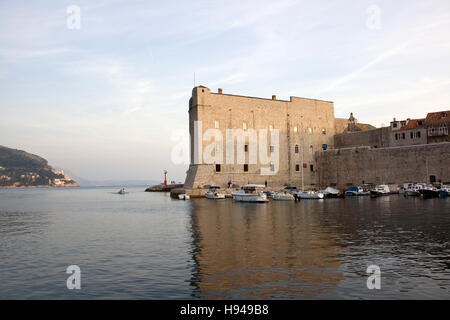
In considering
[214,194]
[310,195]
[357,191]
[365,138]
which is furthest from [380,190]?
[214,194]

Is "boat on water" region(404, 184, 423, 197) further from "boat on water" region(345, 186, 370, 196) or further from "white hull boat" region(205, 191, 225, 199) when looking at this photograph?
"white hull boat" region(205, 191, 225, 199)

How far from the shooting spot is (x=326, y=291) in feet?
27.3

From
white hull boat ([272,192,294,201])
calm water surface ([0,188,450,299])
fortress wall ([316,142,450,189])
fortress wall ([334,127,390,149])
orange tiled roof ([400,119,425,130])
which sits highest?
orange tiled roof ([400,119,425,130])

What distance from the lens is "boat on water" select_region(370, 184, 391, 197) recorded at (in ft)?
140

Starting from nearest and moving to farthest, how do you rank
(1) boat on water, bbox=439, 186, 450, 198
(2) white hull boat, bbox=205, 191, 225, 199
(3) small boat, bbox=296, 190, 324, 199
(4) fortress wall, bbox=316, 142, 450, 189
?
(1) boat on water, bbox=439, 186, 450, 198 < (3) small boat, bbox=296, 190, 324, 199 < (4) fortress wall, bbox=316, 142, 450, 189 < (2) white hull boat, bbox=205, 191, 225, 199

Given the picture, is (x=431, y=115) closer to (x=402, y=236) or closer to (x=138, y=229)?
(x=402, y=236)

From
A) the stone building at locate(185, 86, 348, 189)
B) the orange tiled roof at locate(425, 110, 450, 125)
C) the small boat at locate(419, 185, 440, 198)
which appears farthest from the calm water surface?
the orange tiled roof at locate(425, 110, 450, 125)

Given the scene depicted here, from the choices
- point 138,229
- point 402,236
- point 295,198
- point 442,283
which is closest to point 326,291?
point 442,283

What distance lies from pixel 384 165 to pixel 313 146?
1263 centimetres

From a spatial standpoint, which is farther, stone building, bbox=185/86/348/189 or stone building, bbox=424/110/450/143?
stone building, bbox=185/86/348/189

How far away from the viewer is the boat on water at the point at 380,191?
42750mm

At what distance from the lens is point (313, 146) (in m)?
58.1
